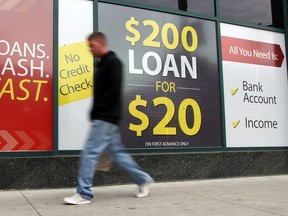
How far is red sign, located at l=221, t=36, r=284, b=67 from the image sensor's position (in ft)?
23.0

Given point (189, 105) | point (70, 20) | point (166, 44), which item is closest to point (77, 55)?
point (70, 20)

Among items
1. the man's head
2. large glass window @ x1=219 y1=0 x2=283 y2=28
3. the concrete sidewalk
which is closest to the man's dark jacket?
the man's head

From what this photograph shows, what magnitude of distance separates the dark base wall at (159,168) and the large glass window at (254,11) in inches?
97.5

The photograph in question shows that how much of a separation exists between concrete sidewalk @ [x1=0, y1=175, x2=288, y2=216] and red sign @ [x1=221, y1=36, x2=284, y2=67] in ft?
7.87

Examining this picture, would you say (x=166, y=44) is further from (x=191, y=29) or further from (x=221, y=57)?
(x=221, y=57)

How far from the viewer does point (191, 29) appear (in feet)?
21.9

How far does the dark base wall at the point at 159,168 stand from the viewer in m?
5.11

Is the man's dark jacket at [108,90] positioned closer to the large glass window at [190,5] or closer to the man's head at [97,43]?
the man's head at [97,43]

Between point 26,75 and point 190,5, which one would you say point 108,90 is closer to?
point 26,75

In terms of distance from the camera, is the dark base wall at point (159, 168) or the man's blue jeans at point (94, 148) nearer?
the man's blue jeans at point (94, 148)

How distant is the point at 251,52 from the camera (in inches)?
286

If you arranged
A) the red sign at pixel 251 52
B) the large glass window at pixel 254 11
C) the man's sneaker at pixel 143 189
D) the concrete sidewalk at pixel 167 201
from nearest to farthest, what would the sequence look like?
the concrete sidewalk at pixel 167 201, the man's sneaker at pixel 143 189, the red sign at pixel 251 52, the large glass window at pixel 254 11

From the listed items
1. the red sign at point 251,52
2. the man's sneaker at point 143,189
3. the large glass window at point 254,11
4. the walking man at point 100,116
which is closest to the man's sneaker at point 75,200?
the walking man at point 100,116

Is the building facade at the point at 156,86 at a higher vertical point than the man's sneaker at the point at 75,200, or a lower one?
higher
